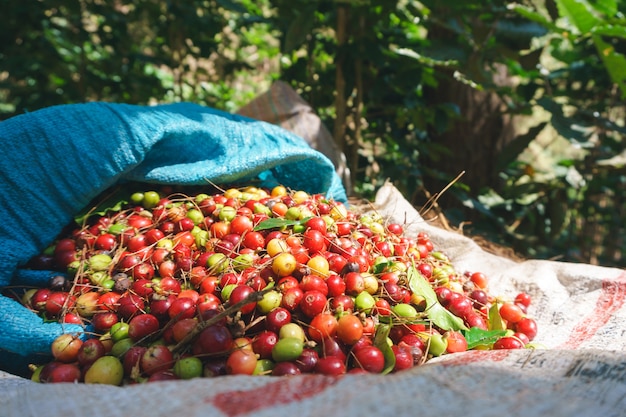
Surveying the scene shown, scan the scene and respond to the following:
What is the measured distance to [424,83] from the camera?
300 cm

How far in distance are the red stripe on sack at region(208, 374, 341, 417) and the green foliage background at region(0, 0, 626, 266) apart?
67.6 inches

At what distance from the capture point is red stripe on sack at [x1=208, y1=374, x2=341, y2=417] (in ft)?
2.33

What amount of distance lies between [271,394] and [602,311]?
1198mm

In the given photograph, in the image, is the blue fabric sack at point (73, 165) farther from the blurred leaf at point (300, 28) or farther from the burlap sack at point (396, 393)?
the blurred leaf at point (300, 28)

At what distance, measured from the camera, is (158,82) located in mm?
3113

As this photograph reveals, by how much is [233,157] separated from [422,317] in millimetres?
906

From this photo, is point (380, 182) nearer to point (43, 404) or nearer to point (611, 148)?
point (611, 148)

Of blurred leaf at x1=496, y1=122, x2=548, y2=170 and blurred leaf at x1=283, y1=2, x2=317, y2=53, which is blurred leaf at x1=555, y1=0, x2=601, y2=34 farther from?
blurred leaf at x1=283, y1=2, x2=317, y2=53

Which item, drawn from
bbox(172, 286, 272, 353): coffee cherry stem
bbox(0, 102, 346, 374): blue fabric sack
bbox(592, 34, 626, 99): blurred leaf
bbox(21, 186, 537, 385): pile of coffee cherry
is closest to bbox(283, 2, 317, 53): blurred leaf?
bbox(0, 102, 346, 374): blue fabric sack

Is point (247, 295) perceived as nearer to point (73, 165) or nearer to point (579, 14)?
point (73, 165)

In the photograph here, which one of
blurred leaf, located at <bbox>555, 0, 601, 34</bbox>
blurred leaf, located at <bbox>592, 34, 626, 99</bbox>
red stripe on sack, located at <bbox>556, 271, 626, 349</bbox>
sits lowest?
red stripe on sack, located at <bbox>556, 271, 626, 349</bbox>

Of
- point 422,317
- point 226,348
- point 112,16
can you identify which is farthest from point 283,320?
point 112,16

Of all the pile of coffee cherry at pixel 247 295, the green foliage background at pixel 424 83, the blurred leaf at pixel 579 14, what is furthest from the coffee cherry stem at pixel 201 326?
the blurred leaf at pixel 579 14

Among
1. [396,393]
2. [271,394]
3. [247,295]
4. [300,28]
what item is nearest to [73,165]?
[247,295]
